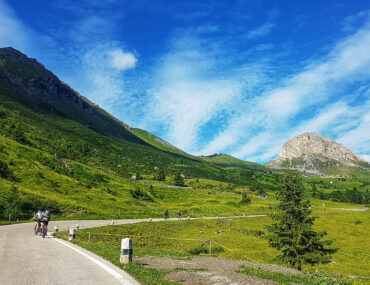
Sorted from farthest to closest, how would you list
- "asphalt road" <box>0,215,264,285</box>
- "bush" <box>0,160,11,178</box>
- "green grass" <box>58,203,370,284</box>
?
"bush" <box>0,160,11,178</box> < "green grass" <box>58,203,370,284</box> < "asphalt road" <box>0,215,264,285</box>

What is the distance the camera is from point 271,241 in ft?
83.6

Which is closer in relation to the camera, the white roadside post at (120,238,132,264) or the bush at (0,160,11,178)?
the white roadside post at (120,238,132,264)

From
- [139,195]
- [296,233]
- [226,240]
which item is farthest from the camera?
[139,195]

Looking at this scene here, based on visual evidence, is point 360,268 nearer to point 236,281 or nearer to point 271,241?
point 271,241

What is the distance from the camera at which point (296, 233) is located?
24312mm

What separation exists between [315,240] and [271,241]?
3.89m

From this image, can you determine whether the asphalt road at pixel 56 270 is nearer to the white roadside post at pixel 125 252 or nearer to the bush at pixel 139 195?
the white roadside post at pixel 125 252

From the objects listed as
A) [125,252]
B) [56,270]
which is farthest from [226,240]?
[56,270]

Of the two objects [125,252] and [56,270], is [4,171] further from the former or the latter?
[56,270]

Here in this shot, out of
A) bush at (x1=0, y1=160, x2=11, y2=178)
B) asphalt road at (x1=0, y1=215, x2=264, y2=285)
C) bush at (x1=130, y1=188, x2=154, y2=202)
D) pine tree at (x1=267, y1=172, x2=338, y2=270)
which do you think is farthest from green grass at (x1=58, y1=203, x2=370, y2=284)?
bush at (x1=130, y1=188, x2=154, y2=202)

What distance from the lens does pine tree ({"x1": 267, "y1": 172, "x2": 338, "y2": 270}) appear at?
2411 centimetres

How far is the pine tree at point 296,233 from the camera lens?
24.1 m

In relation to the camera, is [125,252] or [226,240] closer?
[125,252]

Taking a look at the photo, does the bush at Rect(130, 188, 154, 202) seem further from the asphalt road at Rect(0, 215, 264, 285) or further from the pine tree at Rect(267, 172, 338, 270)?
the asphalt road at Rect(0, 215, 264, 285)
